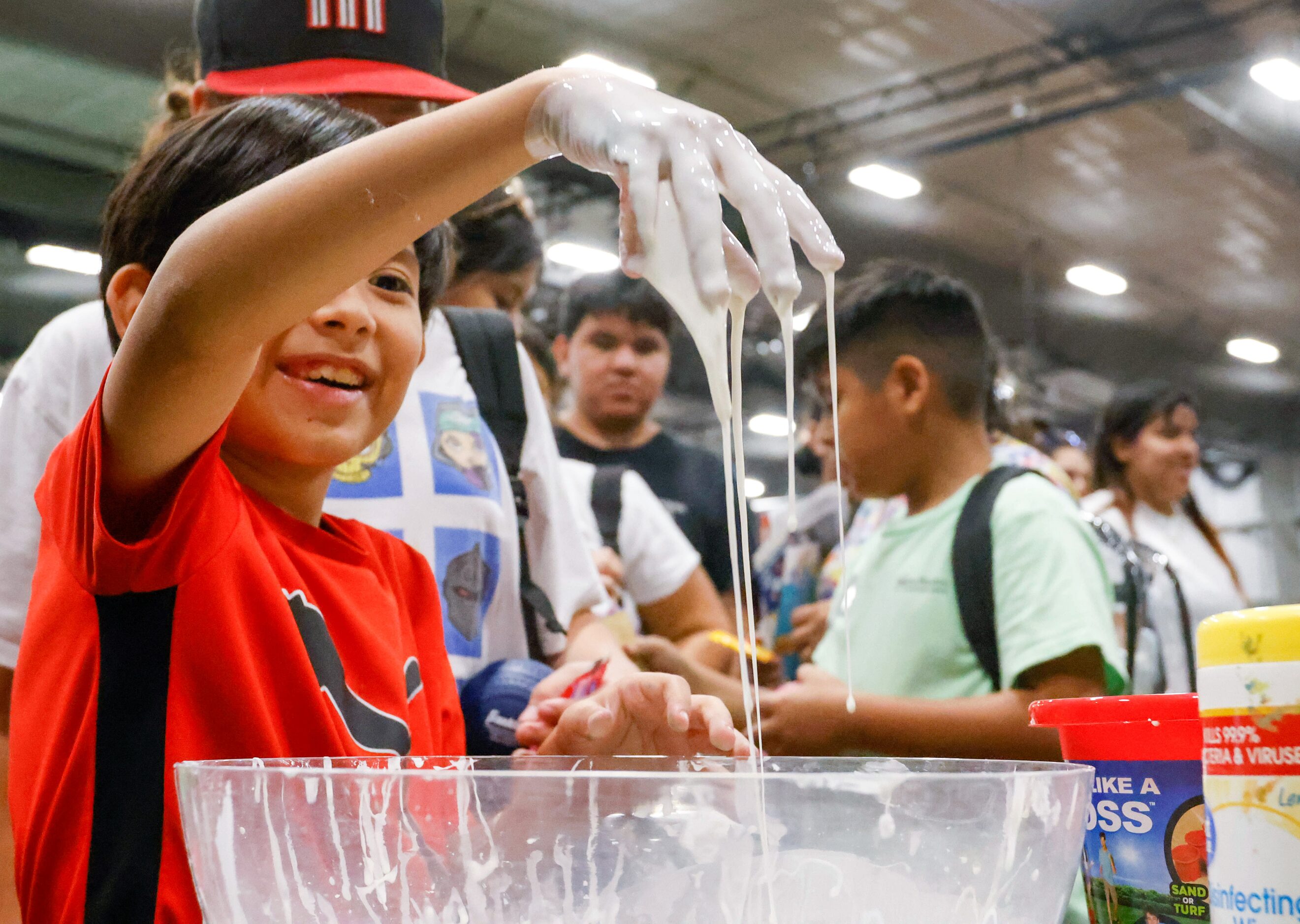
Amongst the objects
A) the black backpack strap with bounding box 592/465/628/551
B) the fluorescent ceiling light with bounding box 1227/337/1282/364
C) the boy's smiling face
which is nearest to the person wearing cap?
the boy's smiling face

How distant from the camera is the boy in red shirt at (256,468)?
1.65 ft

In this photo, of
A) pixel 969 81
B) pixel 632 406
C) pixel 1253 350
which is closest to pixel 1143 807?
pixel 632 406

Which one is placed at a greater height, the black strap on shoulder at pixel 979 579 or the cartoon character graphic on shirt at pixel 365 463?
the cartoon character graphic on shirt at pixel 365 463

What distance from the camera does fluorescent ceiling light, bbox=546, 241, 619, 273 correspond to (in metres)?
2.43

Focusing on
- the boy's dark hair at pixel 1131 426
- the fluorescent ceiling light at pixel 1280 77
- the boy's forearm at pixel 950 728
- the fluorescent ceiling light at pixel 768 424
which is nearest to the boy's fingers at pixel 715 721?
the boy's forearm at pixel 950 728

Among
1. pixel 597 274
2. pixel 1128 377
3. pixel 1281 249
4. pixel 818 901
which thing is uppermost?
pixel 1281 249

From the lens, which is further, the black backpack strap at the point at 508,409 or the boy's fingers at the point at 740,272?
the black backpack strap at the point at 508,409

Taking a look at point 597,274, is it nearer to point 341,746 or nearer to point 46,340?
point 46,340

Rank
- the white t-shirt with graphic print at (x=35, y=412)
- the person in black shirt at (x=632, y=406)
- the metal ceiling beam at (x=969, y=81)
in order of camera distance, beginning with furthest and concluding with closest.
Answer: the metal ceiling beam at (x=969, y=81)
the person in black shirt at (x=632, y=406)
the white t-shirt with graphic print at (x=35, y=412)

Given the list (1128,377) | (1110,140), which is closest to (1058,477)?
(1110,140)

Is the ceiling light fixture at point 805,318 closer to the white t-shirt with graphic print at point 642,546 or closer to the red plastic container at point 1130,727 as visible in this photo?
the white t-shirt with graphic print at point 642,546

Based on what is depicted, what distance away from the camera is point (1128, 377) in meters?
5.69

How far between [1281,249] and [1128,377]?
906 millimetres

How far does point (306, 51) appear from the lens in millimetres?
1062
